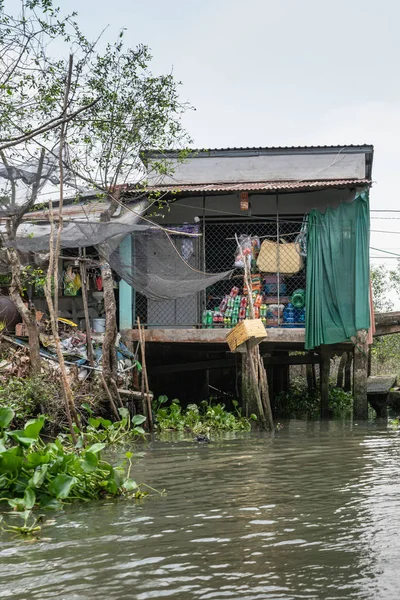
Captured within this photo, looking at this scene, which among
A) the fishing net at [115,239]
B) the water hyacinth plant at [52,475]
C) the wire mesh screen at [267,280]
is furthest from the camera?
the wire mesh screen at [267,280]

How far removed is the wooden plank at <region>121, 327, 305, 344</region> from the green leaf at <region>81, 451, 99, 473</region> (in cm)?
634

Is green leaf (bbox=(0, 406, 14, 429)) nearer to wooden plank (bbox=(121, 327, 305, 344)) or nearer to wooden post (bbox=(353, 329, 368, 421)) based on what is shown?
wooden plank (bbox=(121, 327, 305, 344))

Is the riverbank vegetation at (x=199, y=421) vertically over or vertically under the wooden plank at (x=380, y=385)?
under

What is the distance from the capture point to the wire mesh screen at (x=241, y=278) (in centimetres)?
1212

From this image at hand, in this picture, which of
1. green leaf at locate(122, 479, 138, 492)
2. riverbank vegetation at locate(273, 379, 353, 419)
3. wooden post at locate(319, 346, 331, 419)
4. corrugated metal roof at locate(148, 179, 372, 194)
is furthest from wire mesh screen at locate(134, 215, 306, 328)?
green leaf at locate(122, 479, 138, 492)

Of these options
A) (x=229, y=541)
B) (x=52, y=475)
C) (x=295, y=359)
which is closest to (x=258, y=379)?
(x=295, y=359)

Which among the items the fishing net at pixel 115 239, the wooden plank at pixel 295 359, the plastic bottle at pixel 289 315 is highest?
the fishing net at pixel 115 239

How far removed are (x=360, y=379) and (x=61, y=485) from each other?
7.72 meters

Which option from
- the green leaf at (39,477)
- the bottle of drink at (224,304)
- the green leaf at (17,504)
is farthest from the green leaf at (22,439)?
the bottle of drink at (224,304)

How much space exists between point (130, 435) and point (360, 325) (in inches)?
157

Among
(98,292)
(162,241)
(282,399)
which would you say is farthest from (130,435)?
(282,399)

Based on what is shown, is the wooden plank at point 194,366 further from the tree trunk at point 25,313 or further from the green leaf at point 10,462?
the green leaf at point 10,462

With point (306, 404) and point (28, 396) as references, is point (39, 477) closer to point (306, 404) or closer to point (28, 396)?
point (28, 396)

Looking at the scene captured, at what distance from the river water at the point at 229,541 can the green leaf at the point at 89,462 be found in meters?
0.28
